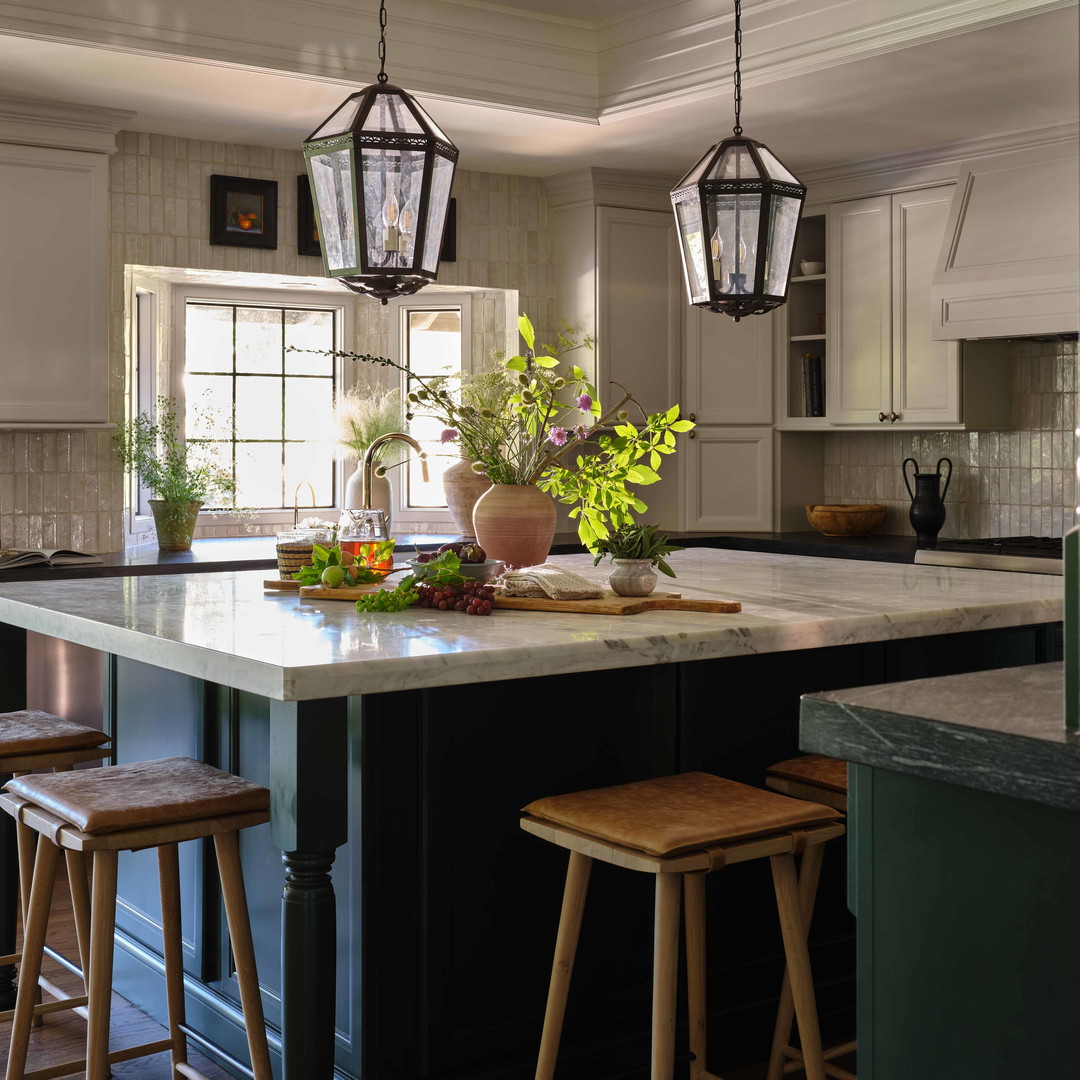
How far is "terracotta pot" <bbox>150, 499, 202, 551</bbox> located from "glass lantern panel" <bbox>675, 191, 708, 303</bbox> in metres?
2.74

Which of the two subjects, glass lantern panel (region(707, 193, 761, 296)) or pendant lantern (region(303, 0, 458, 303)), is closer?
pendant lantern (region(303, 0, 458, 303))

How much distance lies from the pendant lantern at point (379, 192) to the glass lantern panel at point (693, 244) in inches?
25.4

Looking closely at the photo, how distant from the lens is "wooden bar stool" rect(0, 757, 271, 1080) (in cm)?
218

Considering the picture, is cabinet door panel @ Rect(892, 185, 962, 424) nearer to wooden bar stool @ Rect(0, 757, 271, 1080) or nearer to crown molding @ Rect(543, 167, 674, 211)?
crown molding @ Rect(543, 167, 674, 211)

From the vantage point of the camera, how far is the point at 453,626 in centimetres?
236

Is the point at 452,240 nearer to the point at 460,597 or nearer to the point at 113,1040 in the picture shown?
the point at 460,597

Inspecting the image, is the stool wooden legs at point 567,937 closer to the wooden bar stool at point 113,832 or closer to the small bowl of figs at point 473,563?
the wooden bar stool at point 113,832

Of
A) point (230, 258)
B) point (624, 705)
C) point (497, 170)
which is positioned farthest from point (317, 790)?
point (497, 170)

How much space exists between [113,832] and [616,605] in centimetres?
97

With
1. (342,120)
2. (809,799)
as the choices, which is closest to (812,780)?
(809,799)

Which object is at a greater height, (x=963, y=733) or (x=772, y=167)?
(x=772, y=167)

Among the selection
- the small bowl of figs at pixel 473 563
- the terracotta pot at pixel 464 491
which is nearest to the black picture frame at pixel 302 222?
the terracotta pot at pixel 464 491

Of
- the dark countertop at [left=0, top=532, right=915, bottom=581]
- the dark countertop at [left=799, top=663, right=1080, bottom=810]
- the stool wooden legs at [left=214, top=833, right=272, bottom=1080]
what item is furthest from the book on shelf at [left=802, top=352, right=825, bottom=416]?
the dark countertop at [left=799, top=663, right=1080, bottom=810]

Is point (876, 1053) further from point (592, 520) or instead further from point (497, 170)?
point (497, 170)
